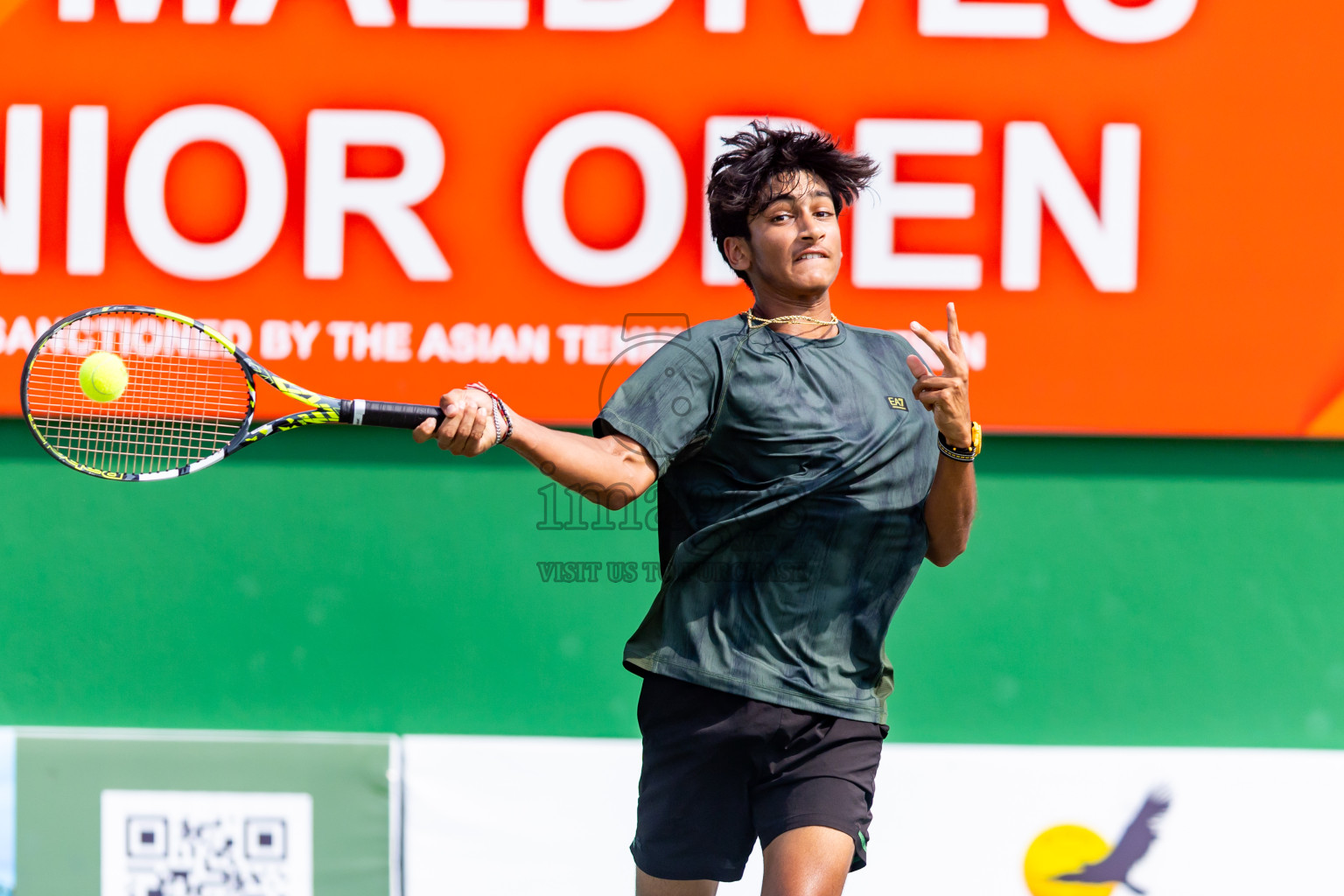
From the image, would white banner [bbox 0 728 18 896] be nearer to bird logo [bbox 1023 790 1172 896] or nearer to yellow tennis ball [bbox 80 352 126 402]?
yellow tennis ball [bbox 80 352 126 402]

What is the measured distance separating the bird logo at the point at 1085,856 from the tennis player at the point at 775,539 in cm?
124

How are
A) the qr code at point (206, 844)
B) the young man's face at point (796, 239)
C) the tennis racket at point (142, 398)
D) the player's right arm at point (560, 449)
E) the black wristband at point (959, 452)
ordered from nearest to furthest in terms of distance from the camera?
the player's right arm at point (560, 449), the black wristband at point (959, 452), the young man's face at point (796, 239), the tennis racket at point (142, 398), the qr code at point (206, 844)

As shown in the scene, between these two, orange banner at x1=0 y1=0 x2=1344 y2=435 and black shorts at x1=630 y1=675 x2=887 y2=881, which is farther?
orange banner at x1=0 y1=0 x2=1344 y2=435

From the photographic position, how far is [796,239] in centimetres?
250

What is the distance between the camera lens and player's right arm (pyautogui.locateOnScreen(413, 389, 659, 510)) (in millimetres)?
2234

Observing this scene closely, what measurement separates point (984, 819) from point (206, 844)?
2.13 m

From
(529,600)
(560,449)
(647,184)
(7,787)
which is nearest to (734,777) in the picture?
(560,449)

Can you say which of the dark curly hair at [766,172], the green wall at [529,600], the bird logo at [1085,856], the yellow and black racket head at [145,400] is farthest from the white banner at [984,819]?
the dark curly hair at [766,172]

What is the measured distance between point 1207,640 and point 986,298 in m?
1.13

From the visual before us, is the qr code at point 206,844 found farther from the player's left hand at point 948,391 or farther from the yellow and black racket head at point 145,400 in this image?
the player's left hand at point 948,391

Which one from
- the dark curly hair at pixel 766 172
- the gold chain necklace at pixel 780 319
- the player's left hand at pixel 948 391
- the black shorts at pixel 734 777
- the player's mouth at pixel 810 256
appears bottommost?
the black shorts at pixel 734 777

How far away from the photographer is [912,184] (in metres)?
3.52

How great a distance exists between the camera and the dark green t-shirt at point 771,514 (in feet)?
7.86

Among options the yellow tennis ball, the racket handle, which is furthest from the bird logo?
the yellow tennis ball
